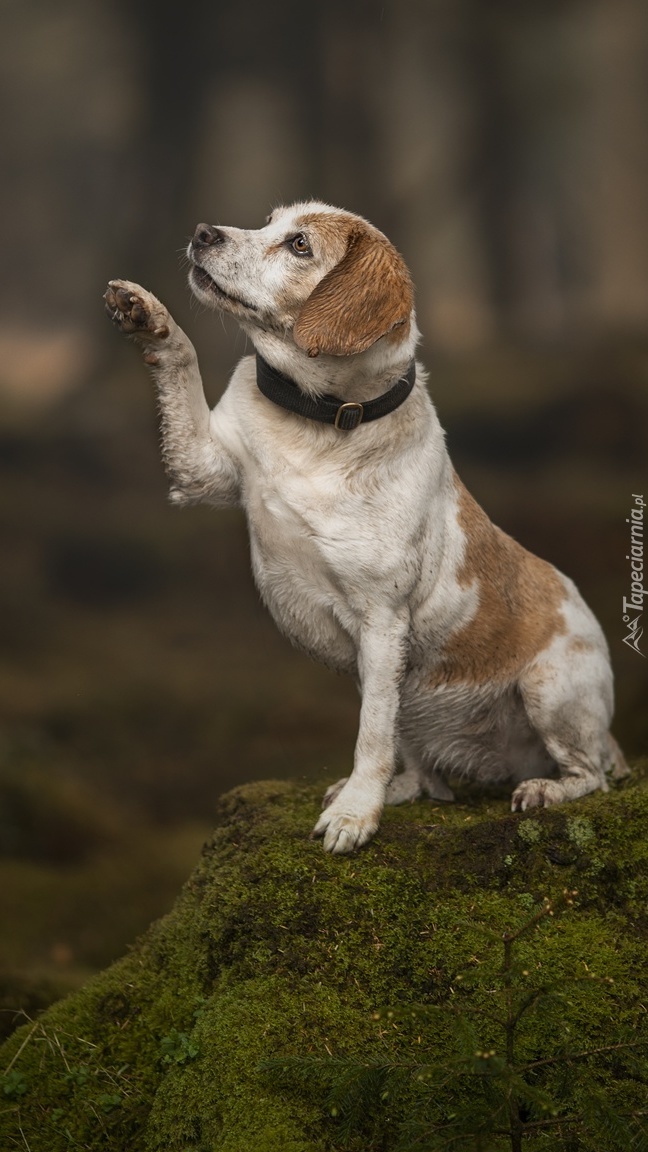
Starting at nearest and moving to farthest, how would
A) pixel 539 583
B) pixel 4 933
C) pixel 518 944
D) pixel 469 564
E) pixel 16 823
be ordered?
1. pixel 518 944
2. pixel 469 564
3. pixel 539 583
4. pixel 4 933
5. pixel 16 823

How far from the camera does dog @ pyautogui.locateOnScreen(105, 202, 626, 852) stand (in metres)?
4.37

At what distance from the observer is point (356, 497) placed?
15.0 feet

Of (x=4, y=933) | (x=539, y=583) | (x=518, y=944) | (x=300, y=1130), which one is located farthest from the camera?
(x=4, y=933)

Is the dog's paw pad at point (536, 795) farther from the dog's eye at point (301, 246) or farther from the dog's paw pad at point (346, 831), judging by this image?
the dog's eye at point (301, 246)

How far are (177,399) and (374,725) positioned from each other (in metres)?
1.41

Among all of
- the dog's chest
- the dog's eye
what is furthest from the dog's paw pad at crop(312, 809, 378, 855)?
the dog's eye

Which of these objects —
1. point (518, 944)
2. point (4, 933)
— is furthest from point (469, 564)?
point (4, 933)

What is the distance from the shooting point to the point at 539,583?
539 cm

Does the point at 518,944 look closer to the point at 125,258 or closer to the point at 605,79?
the point at 125,258

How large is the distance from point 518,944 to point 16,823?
3.69 metres

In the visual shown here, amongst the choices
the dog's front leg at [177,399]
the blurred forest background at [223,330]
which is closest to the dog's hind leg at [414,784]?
the blurred forest background at [223,330]

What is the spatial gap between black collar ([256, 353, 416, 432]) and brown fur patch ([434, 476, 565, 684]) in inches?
24.6

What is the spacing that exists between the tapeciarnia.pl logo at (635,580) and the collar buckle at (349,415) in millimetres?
2781

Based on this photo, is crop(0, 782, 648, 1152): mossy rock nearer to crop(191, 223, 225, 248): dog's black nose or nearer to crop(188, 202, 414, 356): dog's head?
crop(188, 202, 414, 356): dog's head
